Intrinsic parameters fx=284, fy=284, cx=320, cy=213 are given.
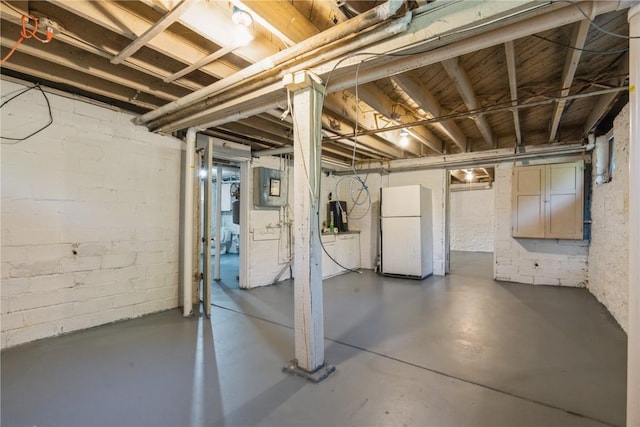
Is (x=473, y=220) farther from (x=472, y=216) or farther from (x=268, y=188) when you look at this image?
(x=268, y=188)

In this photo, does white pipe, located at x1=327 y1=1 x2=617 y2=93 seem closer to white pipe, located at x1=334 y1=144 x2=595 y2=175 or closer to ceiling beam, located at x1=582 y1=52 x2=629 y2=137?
ceiling beam, located at x1=582 y1=52 x2=629 y2=137

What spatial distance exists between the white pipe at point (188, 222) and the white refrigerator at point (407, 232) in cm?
355

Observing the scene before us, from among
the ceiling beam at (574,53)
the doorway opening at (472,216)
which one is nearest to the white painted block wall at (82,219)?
the ceiling beam at (574,53)

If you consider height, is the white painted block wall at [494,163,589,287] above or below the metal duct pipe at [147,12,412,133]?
below

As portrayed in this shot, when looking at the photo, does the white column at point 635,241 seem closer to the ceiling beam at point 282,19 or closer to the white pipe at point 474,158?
the ceiling beam at point 282,19

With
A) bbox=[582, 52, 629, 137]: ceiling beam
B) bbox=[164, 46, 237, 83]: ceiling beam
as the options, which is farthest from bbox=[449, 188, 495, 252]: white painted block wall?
bbox=[164, 46, 237, 83]: ceiling beam

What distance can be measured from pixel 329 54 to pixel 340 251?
4333mm

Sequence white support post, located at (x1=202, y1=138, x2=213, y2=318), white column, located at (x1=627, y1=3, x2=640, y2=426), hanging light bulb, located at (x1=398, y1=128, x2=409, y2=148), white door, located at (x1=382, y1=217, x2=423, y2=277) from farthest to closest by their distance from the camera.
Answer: white door, located at (x1=382, y1=217, x2=423, y2=277) < hanging light bulb, located at (x1=398, y1=128, x2=409, y2=148) < white support post, located at (x1=202, y1=138, x2=213, y2=318) < white column, located at (x1=627, y1=3, x2=640, y2=426)

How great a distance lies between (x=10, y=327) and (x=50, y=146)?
1.61m

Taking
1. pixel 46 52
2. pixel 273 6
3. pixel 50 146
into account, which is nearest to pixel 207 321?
pixel 50 146

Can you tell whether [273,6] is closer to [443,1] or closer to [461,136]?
[443,1]

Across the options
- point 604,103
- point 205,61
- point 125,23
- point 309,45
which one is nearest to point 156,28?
point 125,23

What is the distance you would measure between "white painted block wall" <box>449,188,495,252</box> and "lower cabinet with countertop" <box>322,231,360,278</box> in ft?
17.6

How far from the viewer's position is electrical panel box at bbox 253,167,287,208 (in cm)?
466
